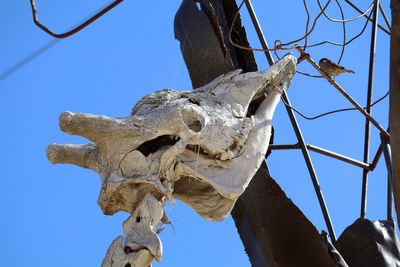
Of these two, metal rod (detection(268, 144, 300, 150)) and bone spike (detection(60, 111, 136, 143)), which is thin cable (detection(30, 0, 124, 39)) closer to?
bone spike (detection(60, 111, 136, 143))

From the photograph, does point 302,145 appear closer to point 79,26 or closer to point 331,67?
point 331,67

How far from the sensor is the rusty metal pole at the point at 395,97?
408 centimetres

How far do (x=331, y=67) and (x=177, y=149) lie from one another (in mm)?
2068

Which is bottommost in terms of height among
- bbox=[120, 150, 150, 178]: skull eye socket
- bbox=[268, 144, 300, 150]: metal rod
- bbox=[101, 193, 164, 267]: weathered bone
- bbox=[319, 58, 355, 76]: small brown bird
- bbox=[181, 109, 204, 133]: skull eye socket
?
bbox=[101, 193, 164, 267]: weathered bone

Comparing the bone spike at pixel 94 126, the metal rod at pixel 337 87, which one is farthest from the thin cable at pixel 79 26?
the metal rod at pixel 337 87

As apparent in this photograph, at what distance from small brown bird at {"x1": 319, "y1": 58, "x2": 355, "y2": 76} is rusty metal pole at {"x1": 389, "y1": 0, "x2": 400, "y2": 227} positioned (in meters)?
1.90

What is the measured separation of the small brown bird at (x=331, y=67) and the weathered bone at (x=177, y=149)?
1237 millimetres

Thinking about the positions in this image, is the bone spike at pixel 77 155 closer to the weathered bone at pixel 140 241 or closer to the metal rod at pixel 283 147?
the weathered bone at pixel 140 241

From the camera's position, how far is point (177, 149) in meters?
4.33

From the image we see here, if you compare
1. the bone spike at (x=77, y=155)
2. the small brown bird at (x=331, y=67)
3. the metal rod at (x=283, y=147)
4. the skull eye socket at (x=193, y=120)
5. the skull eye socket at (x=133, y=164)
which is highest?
the small brown bird at (x=331, y=67)

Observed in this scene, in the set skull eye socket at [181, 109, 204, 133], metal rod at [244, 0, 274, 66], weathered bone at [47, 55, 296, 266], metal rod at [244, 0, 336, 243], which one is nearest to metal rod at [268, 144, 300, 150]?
metal rod at [244, 0, 336, 243]

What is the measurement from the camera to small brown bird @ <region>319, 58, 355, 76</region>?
20.1ft

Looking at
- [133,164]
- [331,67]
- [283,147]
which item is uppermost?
[331,67]

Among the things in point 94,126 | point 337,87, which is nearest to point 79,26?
point 94,126
